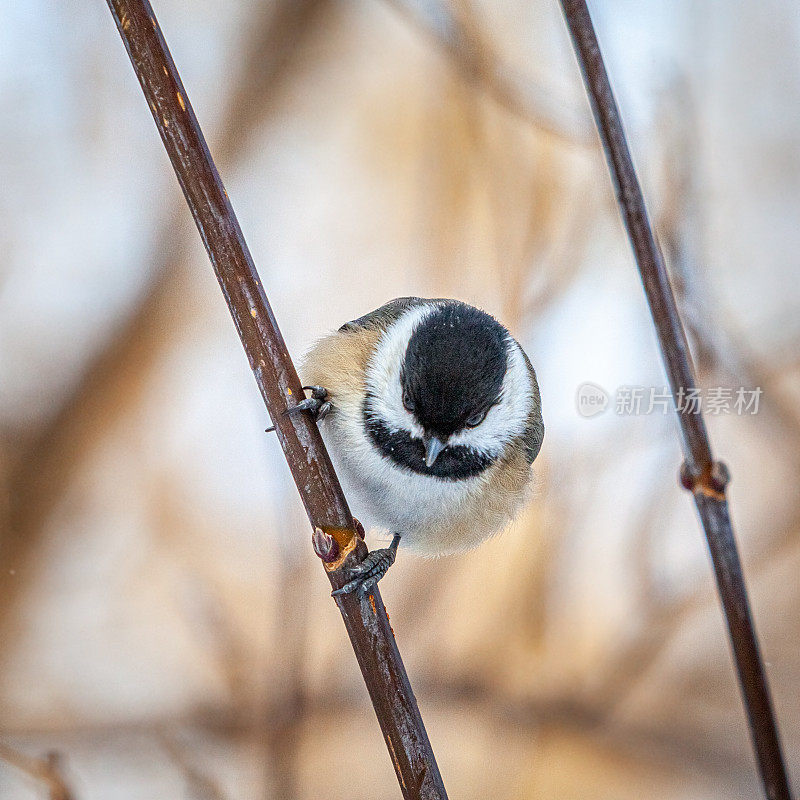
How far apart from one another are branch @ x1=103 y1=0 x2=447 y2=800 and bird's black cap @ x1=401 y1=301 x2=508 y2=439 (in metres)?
0.26

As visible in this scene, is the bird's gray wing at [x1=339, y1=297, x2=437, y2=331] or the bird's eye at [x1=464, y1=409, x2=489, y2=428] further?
the bird's gray wing at [x1=339, y1=297, x2=437, y2=331]

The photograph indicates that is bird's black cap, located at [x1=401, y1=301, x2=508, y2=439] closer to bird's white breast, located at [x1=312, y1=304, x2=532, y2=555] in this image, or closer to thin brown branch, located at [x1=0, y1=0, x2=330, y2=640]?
bird's white breast, located at [x1=312, y1=304, x2=532, y2=555]

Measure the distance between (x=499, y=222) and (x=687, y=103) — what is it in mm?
418

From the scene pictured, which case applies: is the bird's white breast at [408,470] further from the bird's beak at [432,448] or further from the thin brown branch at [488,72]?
the thin brown branch at [488,72]

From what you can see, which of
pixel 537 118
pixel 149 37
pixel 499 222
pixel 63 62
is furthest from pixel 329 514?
pixel 63 62

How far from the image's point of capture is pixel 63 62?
138 cm

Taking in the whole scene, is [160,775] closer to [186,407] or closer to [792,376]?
[186,407]

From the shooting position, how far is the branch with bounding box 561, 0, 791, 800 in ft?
1.36

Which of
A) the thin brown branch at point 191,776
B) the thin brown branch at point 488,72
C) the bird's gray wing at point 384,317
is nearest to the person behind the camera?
the bird's gray wing at point 384,317

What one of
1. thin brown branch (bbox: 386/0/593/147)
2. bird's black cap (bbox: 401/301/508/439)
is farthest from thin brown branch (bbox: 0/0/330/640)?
bird's black cap (bbox: 401/301/508/439)

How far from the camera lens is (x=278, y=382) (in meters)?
0.65

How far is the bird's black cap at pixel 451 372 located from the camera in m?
0.91

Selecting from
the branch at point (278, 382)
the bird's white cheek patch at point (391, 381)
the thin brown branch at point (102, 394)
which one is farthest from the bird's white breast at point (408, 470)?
the thin brown branch at point (102, 394)

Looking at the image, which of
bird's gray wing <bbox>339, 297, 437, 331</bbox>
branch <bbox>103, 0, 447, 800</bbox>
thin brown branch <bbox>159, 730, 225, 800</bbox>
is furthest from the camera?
thin brown branch <bbox>159, 730, 225, 800</bbox>
